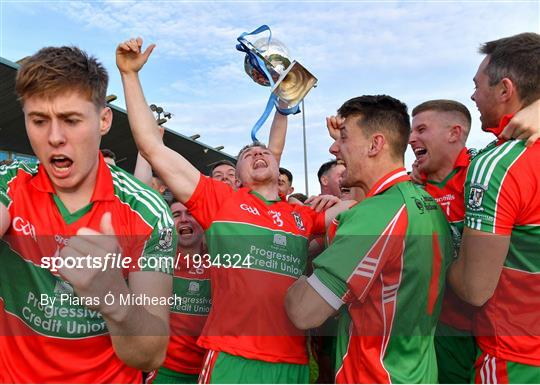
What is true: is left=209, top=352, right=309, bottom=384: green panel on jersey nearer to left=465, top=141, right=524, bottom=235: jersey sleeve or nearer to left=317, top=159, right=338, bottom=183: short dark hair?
left=465, top=141, right=524, bottom=235: jersey sleeve

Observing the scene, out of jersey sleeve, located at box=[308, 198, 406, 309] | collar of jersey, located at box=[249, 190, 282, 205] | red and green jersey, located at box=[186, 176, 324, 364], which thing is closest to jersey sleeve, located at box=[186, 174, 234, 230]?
red and green jersey, located at box=[186, 176, 324, 364]

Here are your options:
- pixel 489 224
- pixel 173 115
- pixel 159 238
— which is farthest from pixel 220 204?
pixel 173 115

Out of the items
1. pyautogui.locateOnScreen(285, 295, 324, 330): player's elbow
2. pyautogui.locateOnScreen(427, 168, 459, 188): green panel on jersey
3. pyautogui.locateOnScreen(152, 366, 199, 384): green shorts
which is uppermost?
pyautogui.locateOnScreen(427, 168, 459, 188): green panel on jersey

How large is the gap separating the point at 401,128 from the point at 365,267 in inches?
37.2

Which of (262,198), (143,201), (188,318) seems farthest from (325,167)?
(143,201)

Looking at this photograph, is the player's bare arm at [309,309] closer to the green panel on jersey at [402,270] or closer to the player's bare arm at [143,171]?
the green panel on jersey at [402,270]

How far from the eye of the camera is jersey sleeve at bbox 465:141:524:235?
7.90ft

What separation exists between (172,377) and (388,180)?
97.4 inches

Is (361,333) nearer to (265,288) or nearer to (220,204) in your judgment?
(265,288)

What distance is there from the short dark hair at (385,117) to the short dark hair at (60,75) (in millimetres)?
1457

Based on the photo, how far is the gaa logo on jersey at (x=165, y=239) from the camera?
7.51 ft

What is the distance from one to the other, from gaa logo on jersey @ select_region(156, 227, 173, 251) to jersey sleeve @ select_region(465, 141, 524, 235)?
1.54 m

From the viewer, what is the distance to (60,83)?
2145mm

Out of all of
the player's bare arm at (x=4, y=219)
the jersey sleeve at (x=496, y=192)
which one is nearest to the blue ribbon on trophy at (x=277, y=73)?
the jersey sleeve at (x=496, y=192)
